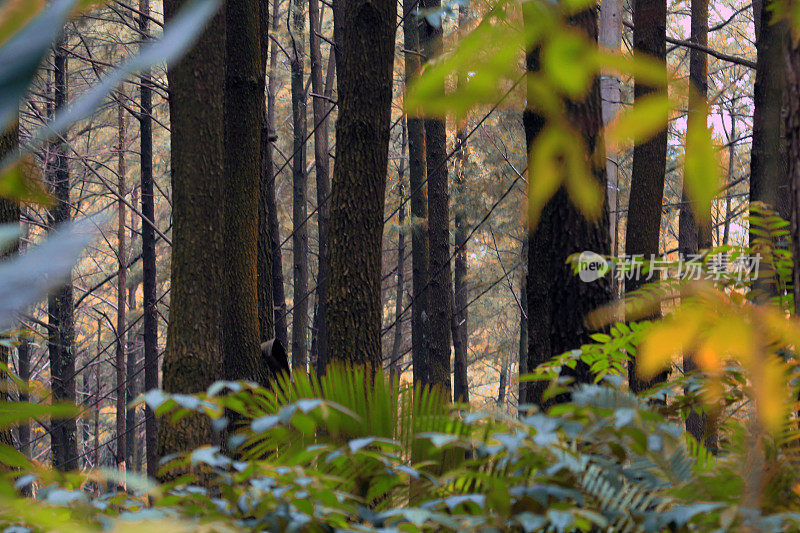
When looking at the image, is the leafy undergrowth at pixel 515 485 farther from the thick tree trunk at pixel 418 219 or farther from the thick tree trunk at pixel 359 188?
the thick tree trunk at pixel 418 219

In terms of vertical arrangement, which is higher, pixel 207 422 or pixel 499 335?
pixel 207 422

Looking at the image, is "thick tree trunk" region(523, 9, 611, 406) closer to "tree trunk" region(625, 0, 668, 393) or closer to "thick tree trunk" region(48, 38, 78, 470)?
"tree trunk" region(625, 0, 668, 393)

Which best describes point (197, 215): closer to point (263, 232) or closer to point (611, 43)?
point (263, 232)

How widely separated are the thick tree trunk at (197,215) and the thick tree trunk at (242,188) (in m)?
0.67

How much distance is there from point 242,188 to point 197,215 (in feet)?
2.82

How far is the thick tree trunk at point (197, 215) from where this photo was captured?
3895 mm

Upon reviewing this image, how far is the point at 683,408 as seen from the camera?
2314mm

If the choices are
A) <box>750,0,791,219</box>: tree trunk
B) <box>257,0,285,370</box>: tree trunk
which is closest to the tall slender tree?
<box>257,0,285,370</box>: tree trunk

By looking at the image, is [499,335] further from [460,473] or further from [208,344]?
[460,473]

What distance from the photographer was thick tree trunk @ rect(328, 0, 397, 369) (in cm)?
445

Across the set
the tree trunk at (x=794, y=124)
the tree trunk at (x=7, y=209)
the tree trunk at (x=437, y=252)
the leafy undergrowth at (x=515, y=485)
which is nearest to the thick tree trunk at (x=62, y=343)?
the tree trunk at (x=437, y=252)

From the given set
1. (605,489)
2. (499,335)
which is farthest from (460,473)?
(499,335)

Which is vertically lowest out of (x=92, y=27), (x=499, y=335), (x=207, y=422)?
(x=499, y=335)

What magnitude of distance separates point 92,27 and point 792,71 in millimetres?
15351
